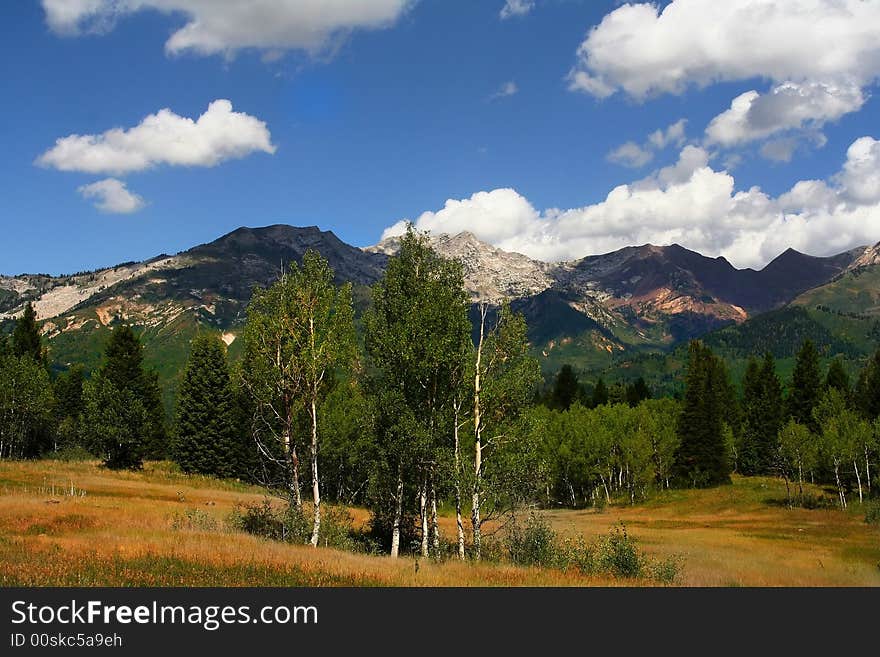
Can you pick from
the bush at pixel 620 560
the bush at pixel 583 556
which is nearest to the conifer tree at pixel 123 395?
the bush at pixel 583 556

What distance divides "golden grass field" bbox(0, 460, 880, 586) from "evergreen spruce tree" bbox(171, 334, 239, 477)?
3531 millimetres

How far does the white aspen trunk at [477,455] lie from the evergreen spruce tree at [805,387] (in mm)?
89145

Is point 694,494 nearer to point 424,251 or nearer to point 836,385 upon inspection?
point 836,385

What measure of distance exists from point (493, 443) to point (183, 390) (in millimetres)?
53332

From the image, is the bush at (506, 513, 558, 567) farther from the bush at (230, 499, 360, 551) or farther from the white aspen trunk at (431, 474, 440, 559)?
the bush at (230, 499, 360, 551)

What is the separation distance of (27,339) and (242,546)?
279ft

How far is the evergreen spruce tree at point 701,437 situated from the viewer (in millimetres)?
90688

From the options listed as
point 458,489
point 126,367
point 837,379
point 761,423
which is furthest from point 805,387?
point 126,367

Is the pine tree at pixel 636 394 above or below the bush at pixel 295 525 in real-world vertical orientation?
above

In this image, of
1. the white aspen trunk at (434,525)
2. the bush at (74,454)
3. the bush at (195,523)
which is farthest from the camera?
the bush at (74,454)

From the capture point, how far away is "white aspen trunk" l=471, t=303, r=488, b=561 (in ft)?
93.5

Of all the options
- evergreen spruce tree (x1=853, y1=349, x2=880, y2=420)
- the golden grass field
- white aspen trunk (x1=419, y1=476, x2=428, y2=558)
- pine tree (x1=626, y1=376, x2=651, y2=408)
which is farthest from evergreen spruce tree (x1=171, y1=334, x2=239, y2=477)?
evergreen spruce tree (x1=853, y1=349, x2=880, y2=420)

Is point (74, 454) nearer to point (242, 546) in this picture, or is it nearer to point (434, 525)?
point (434, 525)

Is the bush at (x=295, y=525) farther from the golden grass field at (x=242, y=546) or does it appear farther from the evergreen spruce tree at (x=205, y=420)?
the evergreen spruce tree at (x=205, y=420)
